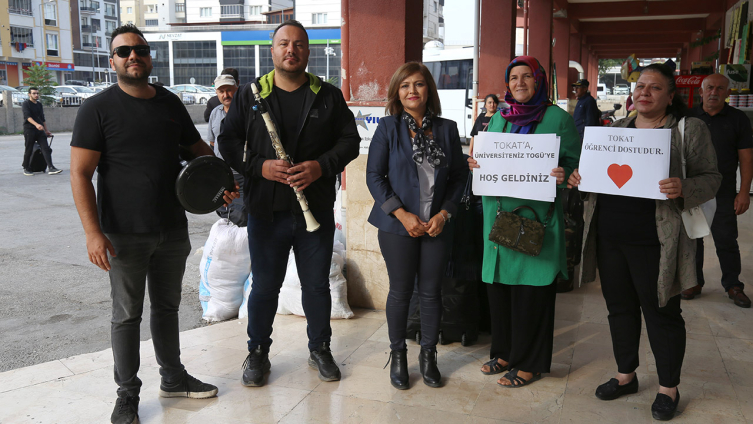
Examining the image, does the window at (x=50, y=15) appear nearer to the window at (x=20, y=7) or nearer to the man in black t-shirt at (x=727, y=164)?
the window at (x=20, y=7)

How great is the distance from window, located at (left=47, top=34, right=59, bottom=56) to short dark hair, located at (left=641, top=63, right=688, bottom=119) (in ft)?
212

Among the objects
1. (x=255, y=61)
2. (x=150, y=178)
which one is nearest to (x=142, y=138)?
(x=150, y=178)

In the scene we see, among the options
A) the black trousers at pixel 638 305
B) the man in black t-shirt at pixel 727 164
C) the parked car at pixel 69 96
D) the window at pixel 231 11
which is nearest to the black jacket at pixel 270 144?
the black trousers at pixel 638 305

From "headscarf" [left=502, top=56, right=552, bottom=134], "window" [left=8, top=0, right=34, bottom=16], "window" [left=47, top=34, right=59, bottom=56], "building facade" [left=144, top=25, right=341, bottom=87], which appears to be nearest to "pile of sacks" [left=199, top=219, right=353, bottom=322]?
"headscarf" [left=502, top=56, right=552, bottom=134]

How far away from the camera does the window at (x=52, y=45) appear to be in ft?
190

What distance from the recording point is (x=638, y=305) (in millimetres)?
3436

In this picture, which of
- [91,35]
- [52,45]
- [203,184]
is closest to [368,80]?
[203,184]

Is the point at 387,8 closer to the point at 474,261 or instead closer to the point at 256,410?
the point at 474,261

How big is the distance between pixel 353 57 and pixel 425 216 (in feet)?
6.62

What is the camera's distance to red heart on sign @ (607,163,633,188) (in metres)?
3.12

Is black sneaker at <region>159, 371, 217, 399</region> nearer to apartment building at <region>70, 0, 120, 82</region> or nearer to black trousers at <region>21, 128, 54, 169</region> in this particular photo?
black trousers at <region>21, 128, 54, 169</region>

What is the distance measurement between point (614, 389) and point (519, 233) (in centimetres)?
102

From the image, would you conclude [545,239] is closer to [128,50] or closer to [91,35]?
[128,50]

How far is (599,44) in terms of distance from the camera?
29.8 metres
